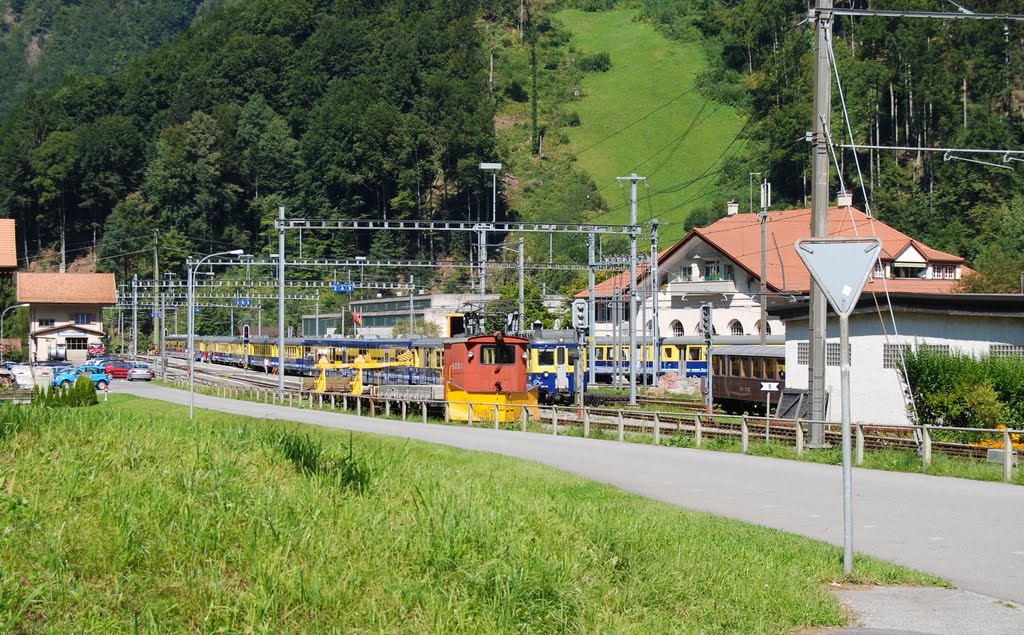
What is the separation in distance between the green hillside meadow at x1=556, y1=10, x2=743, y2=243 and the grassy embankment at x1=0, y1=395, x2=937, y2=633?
10285 centimetres

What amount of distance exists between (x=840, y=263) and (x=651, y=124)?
146 m

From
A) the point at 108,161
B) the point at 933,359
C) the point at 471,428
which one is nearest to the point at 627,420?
the point at 471,428

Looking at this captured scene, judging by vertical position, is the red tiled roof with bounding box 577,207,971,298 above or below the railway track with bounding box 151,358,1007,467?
above

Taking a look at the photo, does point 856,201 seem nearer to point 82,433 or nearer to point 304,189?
point 304,189

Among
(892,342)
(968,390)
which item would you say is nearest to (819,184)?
(968,390)

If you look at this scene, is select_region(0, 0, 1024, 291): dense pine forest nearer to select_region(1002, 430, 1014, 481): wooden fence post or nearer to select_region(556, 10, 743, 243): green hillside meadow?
select_region(556, 10, 743, 243): green hillside meadow

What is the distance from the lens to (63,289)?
9225 centimetres

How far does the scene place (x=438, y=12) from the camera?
150 metres

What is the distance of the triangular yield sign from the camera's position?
10719 millimetres

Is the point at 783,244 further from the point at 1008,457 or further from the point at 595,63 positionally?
the point at 595,63

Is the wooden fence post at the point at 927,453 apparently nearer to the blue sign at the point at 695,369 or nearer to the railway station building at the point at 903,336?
the railway station building at the point at 903,336

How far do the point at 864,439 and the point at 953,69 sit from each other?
92579 mm

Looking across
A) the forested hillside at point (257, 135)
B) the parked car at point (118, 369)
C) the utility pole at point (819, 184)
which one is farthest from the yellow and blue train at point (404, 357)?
the utility pole at point (819, 184)

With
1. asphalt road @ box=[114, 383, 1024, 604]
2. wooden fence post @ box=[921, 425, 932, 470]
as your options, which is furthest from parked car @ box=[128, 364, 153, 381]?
wooden fence post @ box=[921, 425, 932, 470]
